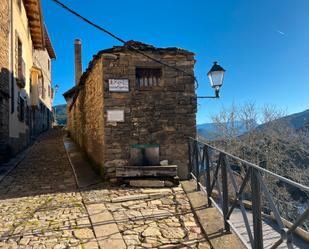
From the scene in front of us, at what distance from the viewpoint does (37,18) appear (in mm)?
12539

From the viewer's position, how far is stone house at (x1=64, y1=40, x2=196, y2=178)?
5656 millimetres

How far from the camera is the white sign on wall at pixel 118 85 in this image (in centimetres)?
→ 566

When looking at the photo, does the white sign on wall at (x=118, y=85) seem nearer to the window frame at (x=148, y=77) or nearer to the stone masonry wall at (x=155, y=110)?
the stone masonry wall at (x=155, y=110)

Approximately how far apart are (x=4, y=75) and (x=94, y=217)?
647 centimetres

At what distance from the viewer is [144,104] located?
579cm

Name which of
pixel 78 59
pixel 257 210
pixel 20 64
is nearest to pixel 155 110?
pixel 257 210

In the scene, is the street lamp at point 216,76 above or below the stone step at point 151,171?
above

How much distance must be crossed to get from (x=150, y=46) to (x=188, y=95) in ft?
4.63

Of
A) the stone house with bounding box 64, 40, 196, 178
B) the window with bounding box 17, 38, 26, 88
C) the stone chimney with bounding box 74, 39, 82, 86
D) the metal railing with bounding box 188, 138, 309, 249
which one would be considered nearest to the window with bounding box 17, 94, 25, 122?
the window with bounding box 17, 38, 26, 88

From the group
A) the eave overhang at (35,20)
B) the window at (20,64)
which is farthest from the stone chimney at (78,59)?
the window at (20,64)

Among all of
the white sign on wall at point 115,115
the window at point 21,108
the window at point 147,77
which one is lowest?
the white sign on wall at point 115,115

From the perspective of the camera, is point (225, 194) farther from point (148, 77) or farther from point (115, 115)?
point (148, 77)

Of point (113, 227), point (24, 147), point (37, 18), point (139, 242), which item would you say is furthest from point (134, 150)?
point (37, 18)

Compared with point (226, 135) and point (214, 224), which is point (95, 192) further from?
point (226, 135)
